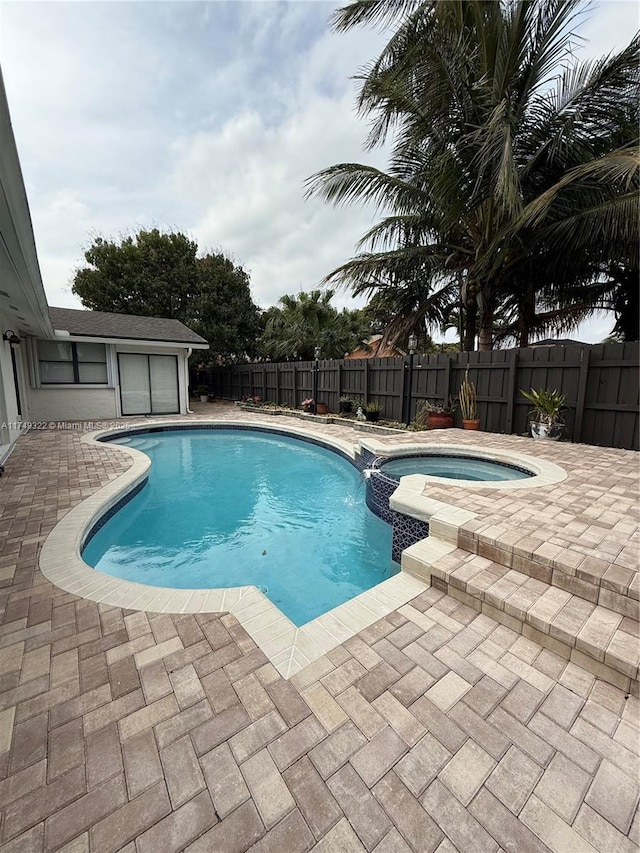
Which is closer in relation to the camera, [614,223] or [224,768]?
[224,768]

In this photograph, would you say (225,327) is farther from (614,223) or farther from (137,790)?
(137,790)

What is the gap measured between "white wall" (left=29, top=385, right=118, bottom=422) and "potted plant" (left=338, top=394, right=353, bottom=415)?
813 cm

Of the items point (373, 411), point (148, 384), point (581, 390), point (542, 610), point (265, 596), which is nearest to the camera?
point (542, 610)

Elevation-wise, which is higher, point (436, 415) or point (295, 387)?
point (295, 387)

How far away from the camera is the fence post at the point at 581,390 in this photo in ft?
21.7

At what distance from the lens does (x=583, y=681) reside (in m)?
1.85

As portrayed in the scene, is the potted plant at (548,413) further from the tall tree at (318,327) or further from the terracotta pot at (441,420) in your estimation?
the tall tree at (318,327)

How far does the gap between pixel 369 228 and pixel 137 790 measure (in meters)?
10.6

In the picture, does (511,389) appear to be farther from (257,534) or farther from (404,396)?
(257,534)

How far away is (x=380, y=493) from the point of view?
5.05 meters

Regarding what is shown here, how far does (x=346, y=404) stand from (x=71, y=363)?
9353 mm

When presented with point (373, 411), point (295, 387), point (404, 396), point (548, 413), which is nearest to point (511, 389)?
point (548, 413)

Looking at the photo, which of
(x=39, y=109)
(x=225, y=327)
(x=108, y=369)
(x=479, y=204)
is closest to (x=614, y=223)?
(x=479, y=204)

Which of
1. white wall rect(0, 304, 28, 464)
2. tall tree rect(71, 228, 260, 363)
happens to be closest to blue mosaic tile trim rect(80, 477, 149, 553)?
white wall rect(0, 304, 28, 464)
